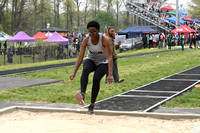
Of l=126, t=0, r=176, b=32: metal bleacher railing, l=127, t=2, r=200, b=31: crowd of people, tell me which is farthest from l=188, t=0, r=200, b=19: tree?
l=126, t=0, r=176, b=32: metal bleacher railing

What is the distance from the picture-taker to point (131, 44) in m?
42.0

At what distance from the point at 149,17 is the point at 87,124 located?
2322 inches

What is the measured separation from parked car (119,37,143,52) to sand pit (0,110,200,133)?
34.4 m

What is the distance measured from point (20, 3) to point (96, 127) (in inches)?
2315

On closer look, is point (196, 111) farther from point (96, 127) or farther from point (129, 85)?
point (129, 85)

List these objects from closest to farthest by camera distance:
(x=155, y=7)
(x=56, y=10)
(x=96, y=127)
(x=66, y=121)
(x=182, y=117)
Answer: (x=96, y=127) < (x=66, y=121) < (x=182, y=117) < (x=155, y=7) < (x=56, y=10)

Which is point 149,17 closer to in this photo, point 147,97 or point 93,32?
point 147,97

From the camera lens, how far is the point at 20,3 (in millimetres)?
62062

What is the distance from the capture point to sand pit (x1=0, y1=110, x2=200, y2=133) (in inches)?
218

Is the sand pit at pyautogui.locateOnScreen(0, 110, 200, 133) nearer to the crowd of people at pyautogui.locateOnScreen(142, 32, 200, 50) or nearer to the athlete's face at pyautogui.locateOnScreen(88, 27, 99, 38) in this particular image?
the athlete's face at pyautogui.locateOnScreen(88, 27, 99, 38)

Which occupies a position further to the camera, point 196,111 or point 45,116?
point 196,111

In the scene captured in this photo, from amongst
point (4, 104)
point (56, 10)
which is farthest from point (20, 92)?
point (56, 10)

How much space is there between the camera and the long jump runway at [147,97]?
8344mm

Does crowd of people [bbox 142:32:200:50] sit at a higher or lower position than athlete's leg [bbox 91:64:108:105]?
higher
